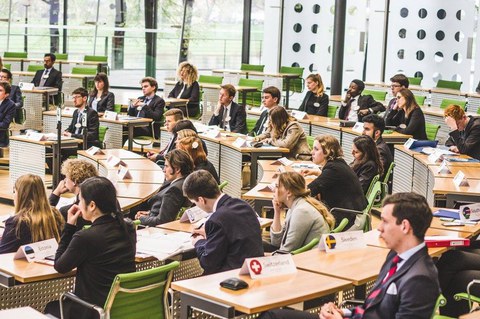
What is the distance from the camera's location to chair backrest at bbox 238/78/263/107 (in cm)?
1564

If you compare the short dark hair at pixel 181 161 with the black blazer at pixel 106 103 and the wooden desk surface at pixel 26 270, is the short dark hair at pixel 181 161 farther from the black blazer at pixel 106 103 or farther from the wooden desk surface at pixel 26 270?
the black blazer at pixel 106 103

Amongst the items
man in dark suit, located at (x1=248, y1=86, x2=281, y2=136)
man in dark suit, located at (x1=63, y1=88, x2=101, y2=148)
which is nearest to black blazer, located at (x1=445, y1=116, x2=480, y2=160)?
man in dark suit, located at (x1=248, y1=86, x2=281, y2=136)

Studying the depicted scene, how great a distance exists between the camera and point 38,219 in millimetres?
5484

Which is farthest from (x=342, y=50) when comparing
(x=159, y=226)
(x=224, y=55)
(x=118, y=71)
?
(x=159, y=226)

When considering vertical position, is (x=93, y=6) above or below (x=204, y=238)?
above

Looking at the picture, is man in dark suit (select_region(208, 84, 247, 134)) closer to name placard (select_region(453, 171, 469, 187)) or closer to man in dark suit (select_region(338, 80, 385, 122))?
man in dark suit (select_region(338, 80, 385, 122))

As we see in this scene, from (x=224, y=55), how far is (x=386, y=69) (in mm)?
4065

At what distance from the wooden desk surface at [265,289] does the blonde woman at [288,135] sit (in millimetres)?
5205

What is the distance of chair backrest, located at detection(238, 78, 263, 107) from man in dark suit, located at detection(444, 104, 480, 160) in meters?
5.98

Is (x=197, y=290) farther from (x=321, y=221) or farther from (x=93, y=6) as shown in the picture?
(x=93, y=6)

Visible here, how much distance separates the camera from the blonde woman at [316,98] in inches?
516

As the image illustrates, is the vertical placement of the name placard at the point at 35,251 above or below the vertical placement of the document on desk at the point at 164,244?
above

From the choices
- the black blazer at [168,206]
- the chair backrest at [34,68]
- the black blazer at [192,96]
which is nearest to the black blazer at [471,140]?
the black blazer at [168,206]

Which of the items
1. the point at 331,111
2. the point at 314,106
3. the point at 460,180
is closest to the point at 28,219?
the point at 460,180
